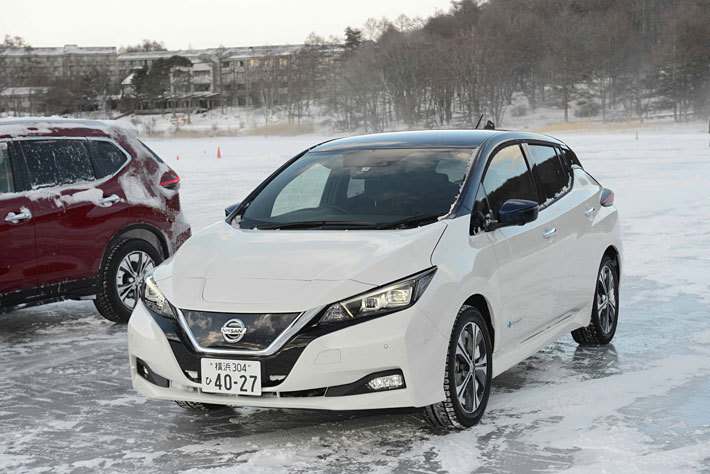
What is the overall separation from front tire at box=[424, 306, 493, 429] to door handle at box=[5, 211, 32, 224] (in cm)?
410

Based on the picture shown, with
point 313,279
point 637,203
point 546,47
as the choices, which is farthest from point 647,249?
point 546,47

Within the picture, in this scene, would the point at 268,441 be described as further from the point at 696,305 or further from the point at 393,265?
the point at 696,305

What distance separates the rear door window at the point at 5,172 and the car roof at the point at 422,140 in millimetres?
2701

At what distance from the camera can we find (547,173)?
692 cm

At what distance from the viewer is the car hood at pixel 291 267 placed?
489 cm

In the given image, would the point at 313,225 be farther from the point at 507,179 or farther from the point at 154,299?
the point at 507,179

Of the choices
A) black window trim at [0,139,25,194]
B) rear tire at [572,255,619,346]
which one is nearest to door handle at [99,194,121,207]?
black window trim at [0,139,25,194]

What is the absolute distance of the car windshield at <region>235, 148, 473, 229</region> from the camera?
576 cm

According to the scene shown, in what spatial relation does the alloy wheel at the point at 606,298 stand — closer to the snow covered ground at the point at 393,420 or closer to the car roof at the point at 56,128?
the snow covered ground at the point at 393,420

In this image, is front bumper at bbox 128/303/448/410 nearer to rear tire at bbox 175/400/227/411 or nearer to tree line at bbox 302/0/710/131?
rear tire at bbox 175/400/227/411

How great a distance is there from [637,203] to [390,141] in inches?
519

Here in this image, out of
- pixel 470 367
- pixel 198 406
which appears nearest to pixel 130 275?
pixel 198 406

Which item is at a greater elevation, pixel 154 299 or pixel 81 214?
pixel 81 214

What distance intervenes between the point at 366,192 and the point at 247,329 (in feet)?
5.07
